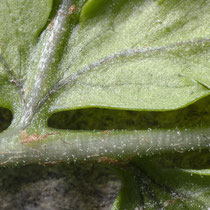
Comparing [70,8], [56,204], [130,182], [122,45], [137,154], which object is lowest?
[56,204]

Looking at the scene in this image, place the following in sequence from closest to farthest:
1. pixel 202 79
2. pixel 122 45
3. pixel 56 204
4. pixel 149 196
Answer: pixel 202 79
pixel 122 45
pixel 149 196
pixel 56 204

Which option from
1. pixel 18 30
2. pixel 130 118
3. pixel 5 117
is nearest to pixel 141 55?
pixel 130 118

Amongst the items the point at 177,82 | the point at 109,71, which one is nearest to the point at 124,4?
the point at 109,71

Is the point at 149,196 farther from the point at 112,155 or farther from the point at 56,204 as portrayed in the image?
the point at 56,204

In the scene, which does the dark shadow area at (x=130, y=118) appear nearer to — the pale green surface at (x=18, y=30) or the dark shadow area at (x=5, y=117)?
the dark shadow area at (x=5, y=117)

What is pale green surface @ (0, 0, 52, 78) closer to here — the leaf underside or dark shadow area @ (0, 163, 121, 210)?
the leaf underside

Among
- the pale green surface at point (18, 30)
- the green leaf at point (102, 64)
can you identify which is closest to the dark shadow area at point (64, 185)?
the green leaf at point (102, 64)


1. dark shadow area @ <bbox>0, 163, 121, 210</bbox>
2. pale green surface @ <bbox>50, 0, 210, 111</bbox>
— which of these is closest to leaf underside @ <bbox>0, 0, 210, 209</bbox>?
pale green surface @ <bbox>50, 0, 210, 111</bbox>

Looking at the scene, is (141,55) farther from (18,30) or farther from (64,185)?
(64,185)
